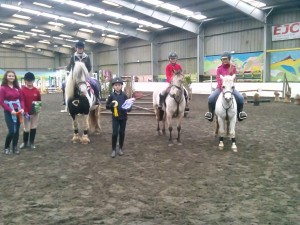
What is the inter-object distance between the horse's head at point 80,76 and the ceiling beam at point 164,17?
18.5 meters

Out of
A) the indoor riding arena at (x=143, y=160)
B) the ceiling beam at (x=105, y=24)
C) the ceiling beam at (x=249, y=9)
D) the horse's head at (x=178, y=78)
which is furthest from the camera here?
the ceiling beam at (x=105, y=24)

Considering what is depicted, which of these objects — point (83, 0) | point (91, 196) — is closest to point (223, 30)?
point (83, 0)

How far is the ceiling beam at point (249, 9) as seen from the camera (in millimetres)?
22064

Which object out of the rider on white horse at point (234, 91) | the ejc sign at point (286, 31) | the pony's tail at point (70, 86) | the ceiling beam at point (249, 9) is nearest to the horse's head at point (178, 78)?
the rider on white horse at point (234, 91)

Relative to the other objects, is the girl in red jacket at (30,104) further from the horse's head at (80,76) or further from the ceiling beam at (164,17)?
the ceiling beam at (164,17)

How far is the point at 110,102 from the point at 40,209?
285cm

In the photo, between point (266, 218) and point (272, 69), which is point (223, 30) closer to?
point (272, 69)

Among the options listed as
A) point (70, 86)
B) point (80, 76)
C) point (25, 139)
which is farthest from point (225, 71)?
point (25, 139)

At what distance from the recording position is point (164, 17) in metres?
27.3

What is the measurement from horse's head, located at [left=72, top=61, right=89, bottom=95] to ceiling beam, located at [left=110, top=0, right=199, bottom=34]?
60.8 ft

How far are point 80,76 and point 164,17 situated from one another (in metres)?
22.7

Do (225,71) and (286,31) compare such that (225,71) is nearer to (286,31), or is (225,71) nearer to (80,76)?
(80,76)

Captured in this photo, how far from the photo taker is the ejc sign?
22438mm

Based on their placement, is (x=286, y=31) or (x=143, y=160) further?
(x=286, y=31)
